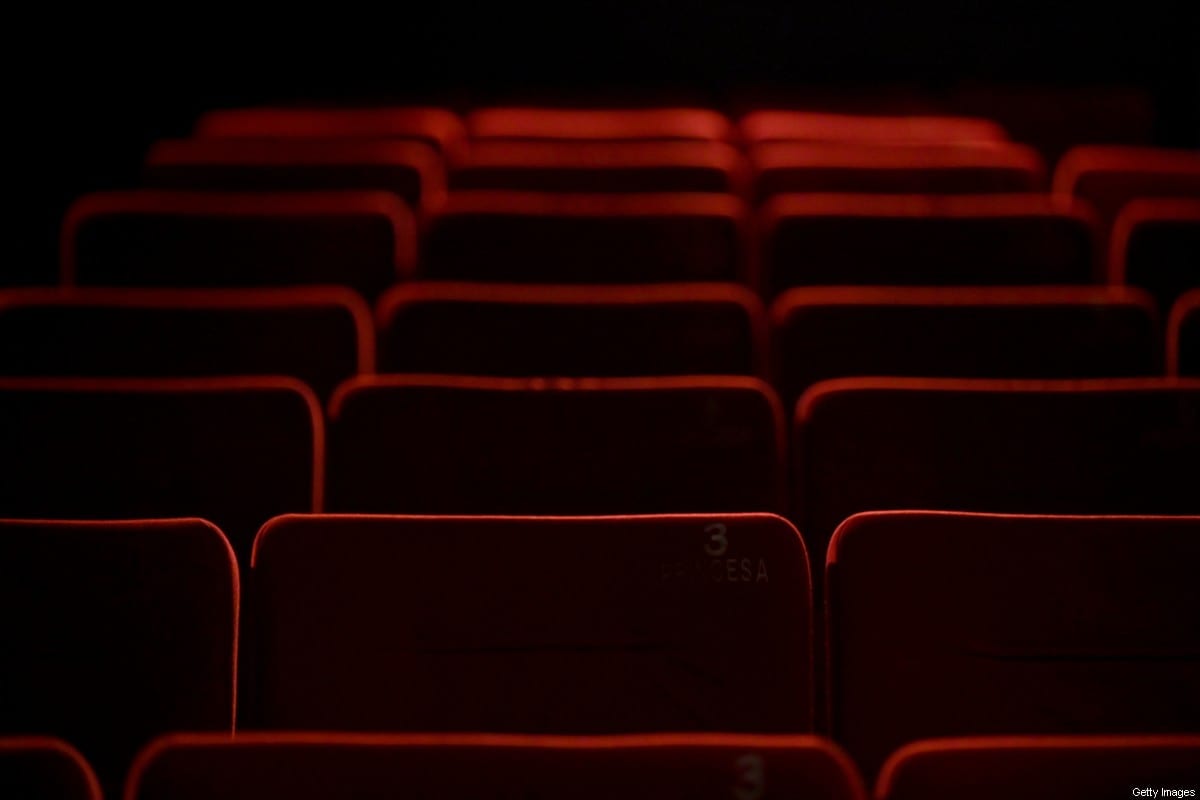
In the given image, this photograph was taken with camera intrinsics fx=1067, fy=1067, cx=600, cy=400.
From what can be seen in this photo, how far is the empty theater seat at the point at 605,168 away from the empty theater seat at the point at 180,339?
0.41 meters

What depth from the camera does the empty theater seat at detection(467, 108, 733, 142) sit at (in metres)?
1.31

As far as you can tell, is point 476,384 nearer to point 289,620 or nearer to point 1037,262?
point 289,620

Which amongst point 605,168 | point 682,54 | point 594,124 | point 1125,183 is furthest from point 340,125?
point 1125,183

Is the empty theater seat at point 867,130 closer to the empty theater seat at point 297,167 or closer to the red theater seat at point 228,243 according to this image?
the empty theater seat at point 297,167

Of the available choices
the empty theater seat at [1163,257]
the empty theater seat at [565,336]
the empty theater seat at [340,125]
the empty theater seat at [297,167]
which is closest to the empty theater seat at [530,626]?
the empty theater seat at [565,336]

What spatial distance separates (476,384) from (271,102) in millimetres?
1419

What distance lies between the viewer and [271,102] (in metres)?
1.73

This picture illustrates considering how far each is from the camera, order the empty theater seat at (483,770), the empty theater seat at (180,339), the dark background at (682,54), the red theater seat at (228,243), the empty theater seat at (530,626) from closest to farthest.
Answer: the empty theater seat at (483,770), the empty theater seat at (530,626), the empty theater seat at (180,339), the red theater seat at (228,243), the dark background at (682,54)

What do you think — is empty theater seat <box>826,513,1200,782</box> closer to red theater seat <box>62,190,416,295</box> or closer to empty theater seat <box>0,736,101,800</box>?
empty theater seat <box>0,736,101,800</box>

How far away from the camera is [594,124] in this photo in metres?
1.36

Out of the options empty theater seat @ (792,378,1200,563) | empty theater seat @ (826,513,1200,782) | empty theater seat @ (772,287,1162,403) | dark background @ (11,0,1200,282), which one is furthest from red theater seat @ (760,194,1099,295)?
dark background @ (11,0,1200,282)

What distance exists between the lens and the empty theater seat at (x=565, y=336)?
22.8 inches

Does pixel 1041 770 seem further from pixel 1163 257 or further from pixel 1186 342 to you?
pixel 1163 257

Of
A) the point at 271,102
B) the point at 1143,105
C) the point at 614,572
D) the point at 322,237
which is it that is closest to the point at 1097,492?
the point at 614,572
